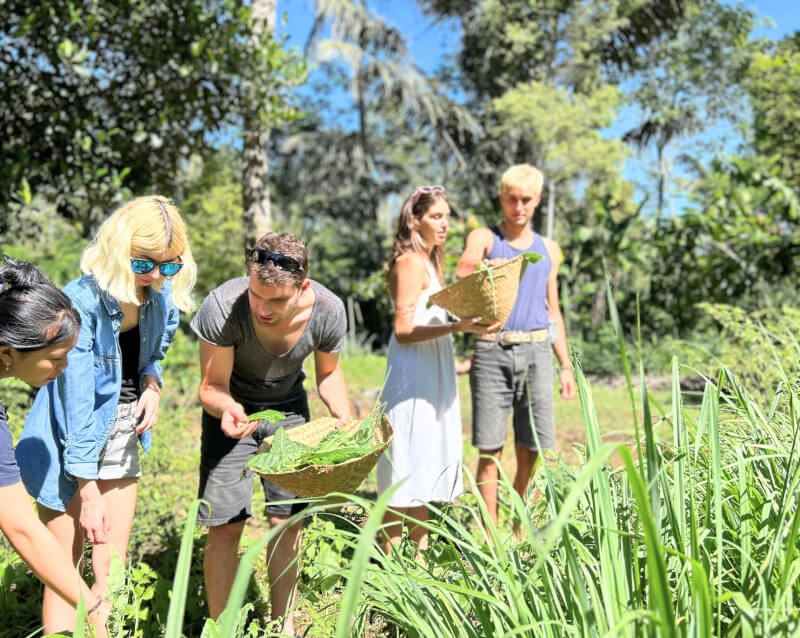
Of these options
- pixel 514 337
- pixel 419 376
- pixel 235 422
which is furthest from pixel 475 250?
pixel 235 422

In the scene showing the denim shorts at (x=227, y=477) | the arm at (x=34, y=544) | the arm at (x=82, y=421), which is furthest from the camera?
the denim shorts at (x=227, y=477)

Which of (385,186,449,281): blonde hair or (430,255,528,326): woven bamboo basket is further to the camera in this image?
(385,186,449,281): blonde hair

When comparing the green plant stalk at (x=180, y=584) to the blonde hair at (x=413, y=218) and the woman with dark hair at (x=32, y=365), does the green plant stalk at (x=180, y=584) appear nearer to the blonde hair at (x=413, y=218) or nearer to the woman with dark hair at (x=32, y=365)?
the woman with dark hair at (x=32, y=365)

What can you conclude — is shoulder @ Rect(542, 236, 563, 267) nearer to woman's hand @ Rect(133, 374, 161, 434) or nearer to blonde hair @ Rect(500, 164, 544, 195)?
blonde hair @ Rect(500, 164, 544, 195)

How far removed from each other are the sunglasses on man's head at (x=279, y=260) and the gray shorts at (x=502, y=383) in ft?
4.86

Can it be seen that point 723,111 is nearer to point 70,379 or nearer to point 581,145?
point 581,145

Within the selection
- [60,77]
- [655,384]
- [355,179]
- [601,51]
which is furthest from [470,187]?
[60,77]

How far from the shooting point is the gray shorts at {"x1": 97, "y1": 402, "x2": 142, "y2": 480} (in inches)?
91.2

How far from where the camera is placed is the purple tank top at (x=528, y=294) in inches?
135

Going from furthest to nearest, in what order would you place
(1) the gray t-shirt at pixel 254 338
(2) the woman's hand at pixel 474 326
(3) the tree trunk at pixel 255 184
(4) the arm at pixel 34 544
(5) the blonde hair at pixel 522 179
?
1. (3) the tree trunk at pixel 255 184
2. (5) the blonde hair at pixel 522 179
3. (2) the woman's hand at pixel 474 326
4. (1) the gray t-shirt at pixel 254 338
5. (4) the arm at pixel 34 544

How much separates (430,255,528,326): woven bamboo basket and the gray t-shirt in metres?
0.47

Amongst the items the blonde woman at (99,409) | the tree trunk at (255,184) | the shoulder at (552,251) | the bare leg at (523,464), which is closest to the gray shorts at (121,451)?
the blonde woman at (99,409)

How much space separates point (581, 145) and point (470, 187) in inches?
256

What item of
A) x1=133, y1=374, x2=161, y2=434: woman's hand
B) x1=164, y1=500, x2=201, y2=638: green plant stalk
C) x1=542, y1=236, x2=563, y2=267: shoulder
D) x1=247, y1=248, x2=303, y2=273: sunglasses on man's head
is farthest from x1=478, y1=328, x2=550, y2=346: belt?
x1=164, y1=500, x2=201, y2=638: green plant stalk
